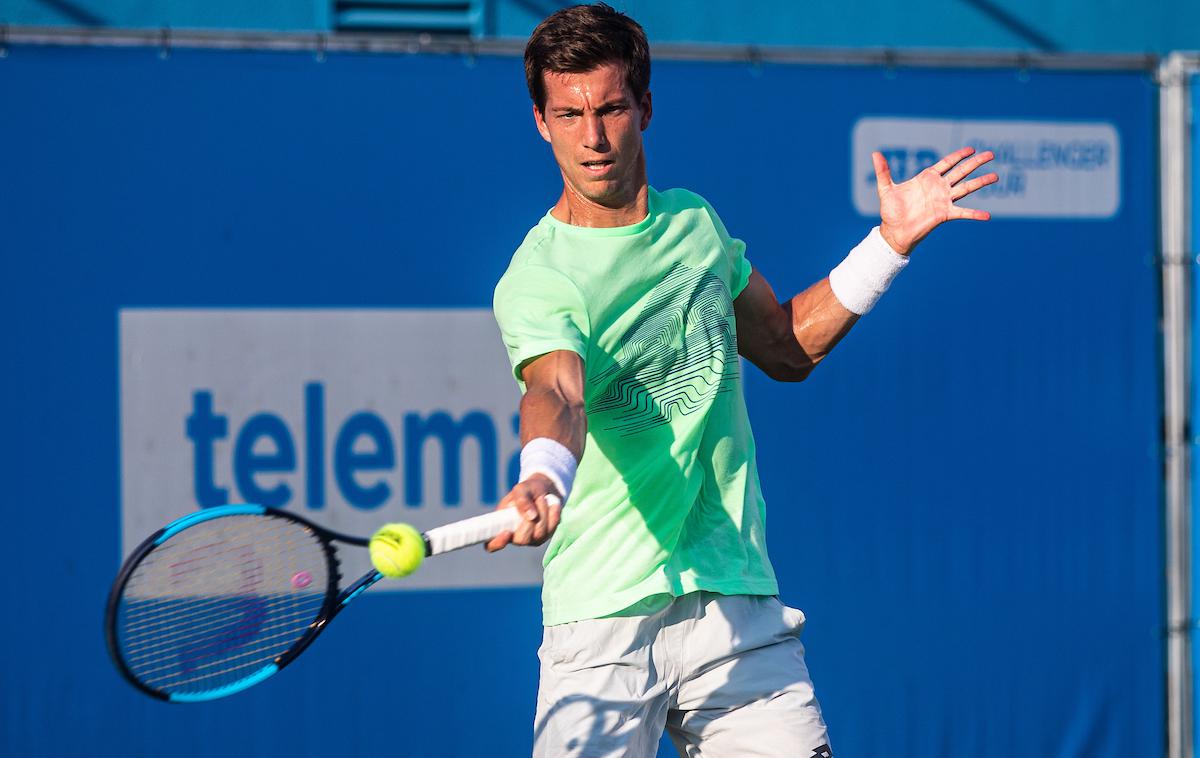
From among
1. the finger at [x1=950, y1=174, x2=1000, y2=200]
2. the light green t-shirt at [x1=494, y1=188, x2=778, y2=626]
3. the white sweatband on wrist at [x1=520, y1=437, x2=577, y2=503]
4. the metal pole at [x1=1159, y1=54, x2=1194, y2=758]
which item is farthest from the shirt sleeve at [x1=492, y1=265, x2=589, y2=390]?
the metal pole at [x1=1159, y1=54, x2=1194, y2=758]

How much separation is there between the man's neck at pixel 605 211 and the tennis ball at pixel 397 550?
2.60 feet

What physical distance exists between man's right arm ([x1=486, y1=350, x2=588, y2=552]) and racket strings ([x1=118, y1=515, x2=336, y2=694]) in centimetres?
48

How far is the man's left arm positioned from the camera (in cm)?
316

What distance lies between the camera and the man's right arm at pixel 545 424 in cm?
231

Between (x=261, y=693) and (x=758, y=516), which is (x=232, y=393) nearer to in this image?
(x=261, y=693)

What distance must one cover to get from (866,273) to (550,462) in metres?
1.04

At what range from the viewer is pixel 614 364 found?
2.79 meters

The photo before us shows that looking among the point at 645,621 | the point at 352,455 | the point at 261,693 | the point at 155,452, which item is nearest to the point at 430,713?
the point at 261,693

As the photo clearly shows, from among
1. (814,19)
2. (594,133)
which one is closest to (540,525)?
(594,133)

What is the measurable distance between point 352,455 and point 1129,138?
2717mm

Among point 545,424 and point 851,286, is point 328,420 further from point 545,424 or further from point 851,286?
point 545,424

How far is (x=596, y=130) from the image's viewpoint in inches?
110

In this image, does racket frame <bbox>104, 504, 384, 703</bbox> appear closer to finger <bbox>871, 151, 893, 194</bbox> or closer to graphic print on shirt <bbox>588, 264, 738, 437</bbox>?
graphic print on shirt <bbox>588, 264, 738, 437</bbox>

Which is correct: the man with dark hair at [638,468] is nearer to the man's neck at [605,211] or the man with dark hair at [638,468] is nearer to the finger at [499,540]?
the man's neck at [605,211]
